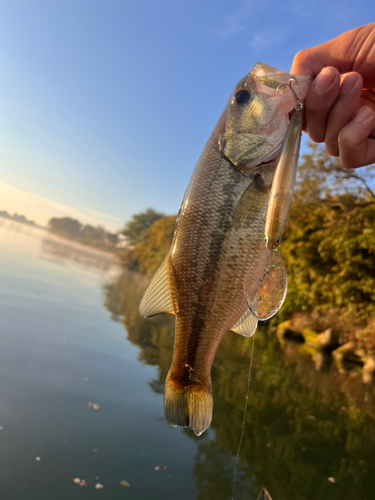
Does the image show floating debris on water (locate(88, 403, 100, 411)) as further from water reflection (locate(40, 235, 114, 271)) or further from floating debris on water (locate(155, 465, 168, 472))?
water reflection (locate(40, 235, 114, 271))

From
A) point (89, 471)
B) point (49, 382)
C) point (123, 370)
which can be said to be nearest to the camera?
point (89, 471)

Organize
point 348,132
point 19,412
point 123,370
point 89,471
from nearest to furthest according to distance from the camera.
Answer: point 348,132
point 89,471
point 19,412
point 123,370

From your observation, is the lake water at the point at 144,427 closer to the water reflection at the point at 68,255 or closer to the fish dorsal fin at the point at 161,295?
the fish dorsal fin at the point at 161,295

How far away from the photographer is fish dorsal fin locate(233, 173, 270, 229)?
5.08 feet

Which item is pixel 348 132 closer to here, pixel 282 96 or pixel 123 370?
pixel 282 96

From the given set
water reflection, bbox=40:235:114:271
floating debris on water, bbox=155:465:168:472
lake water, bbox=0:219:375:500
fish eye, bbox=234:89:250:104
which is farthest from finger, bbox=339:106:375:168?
water reflection, bbox=40:235:114:271

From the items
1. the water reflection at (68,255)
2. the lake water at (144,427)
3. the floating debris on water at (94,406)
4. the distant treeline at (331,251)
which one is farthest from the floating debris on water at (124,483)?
the water reflection at (68,255)

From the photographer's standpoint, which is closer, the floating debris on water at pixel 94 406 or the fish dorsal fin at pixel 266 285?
the fish dorsal fin at pixel 266 285

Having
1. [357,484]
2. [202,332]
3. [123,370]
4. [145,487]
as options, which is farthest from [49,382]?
[202,332]

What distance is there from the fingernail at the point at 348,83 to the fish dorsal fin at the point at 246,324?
1419 millimetres

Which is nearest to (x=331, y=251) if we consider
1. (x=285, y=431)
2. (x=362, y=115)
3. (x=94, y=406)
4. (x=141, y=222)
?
(x=285, y=431)

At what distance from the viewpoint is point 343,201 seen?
2014 cm

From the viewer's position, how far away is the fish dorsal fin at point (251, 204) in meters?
1.55

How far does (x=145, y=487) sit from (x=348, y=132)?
5.11 m
